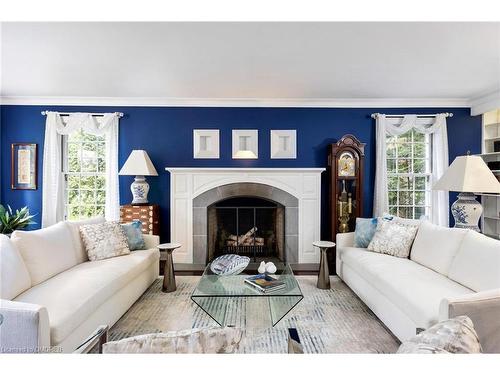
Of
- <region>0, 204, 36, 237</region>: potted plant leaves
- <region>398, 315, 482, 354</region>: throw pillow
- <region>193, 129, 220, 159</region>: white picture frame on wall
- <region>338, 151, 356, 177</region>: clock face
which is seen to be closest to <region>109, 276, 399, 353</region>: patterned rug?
<region>398, 315, 482, 354</region>: throw pillow

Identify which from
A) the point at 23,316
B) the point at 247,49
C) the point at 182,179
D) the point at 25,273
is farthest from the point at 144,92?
the point at 23,316

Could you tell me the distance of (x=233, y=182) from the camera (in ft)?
13.2

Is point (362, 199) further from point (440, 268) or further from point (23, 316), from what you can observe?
point (23, 316)

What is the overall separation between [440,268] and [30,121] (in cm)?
561

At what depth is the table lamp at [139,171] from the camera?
3.72 metres

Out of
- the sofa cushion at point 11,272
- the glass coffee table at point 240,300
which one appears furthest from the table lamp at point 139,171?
the sofa cushion at point 11,272

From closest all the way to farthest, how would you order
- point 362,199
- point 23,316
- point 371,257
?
1. point 23,316
2. point 371,257
3. point 362,199

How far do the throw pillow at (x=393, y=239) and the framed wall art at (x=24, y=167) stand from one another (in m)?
4.92

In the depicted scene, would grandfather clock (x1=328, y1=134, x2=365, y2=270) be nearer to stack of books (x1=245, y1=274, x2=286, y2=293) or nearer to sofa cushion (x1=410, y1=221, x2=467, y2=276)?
sofa cushion (x1=410, y1=221, x2=467, y2=276)

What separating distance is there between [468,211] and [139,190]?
153 inches

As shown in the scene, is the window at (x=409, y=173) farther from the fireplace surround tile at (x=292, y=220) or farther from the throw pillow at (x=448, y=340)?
the throw pillow at (x=448, y=340)

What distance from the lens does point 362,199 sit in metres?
4.02

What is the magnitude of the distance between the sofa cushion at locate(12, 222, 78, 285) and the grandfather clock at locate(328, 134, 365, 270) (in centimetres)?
321

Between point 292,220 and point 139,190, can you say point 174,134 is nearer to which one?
→ point 139,190
